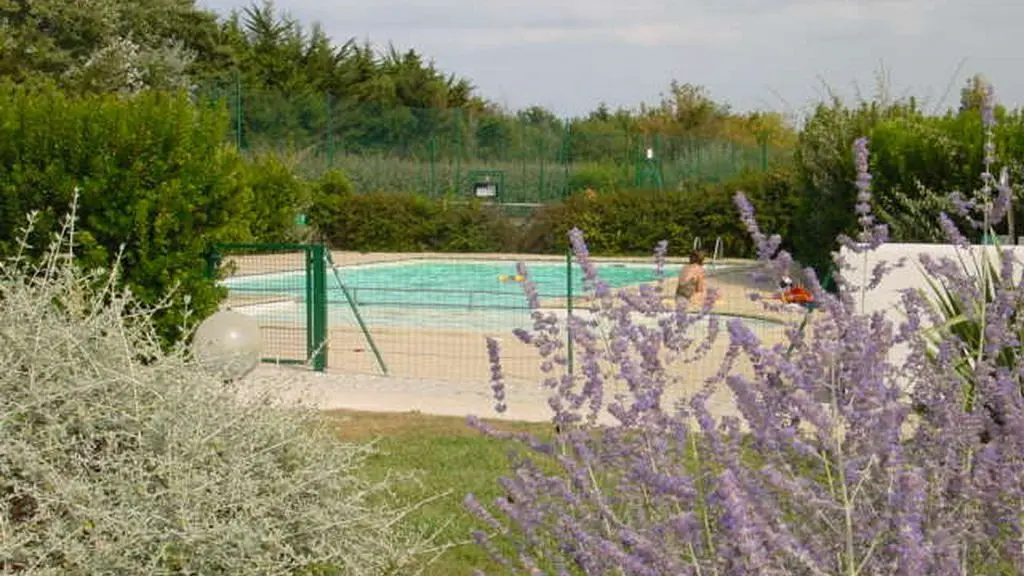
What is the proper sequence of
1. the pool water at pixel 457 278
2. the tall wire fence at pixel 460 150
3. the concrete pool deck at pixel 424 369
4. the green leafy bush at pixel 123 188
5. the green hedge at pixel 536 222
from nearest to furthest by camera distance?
the concrete pool deck at pixel 424 369, the green leafy bush at pixel 123 188, the pool water at pixel 457 278, the green hedge at pixel 536 222, the tall wire fence at pixel 460 150

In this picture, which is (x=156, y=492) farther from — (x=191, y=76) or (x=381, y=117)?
(x=191, y=76)

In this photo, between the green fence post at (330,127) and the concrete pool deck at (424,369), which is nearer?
the concrete pool deck at (424,369)

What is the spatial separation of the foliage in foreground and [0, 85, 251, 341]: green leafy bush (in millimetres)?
6970

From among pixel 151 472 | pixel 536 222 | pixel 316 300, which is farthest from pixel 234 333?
pixel 536 222

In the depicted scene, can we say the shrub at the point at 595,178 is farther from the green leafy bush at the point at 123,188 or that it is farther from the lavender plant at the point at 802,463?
the lavender plant at the point at 802,463

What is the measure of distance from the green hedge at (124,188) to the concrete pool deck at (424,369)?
3.47ft

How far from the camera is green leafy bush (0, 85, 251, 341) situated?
11.8 metres

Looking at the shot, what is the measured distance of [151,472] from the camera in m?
4.25

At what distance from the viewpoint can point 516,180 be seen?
33969mm

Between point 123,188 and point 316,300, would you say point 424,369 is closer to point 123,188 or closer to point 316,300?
point 316,300

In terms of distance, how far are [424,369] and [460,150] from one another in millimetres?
22563

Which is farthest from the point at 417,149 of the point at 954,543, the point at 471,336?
the point at 954,543

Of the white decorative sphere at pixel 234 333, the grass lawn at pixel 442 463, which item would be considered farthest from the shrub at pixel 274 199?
the grass lawn at pixel 442 463

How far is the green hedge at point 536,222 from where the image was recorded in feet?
83.3
